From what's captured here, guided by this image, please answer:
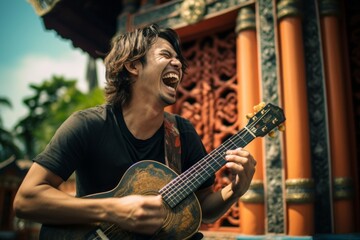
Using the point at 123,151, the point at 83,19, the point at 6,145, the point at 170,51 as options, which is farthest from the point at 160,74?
the point at 6,145

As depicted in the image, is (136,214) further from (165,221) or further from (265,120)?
(265,120)

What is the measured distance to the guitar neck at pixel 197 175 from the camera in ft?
6.46

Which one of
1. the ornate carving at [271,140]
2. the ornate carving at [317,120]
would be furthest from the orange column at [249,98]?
the ornate carving at [317,120]

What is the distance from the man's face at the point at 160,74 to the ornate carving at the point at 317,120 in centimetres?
218

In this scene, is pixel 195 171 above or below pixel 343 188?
above

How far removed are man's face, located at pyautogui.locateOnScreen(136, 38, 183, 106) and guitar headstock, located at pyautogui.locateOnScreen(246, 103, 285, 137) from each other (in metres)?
0.54

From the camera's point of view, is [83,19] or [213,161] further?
[83,19]

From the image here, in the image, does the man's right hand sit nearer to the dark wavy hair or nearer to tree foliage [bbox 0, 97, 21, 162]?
the dark wavy hair

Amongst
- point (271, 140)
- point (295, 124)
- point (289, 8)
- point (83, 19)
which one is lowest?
point (271, 140)

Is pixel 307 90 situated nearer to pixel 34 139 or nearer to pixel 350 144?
pixel 350 144

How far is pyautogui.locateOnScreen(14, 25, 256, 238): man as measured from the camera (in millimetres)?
1770

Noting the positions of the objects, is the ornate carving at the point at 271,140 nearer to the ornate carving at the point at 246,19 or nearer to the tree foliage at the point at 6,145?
the ornate carving at the point at 246,19

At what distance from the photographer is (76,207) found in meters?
1.77

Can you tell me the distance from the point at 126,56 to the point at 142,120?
0.46 metres
